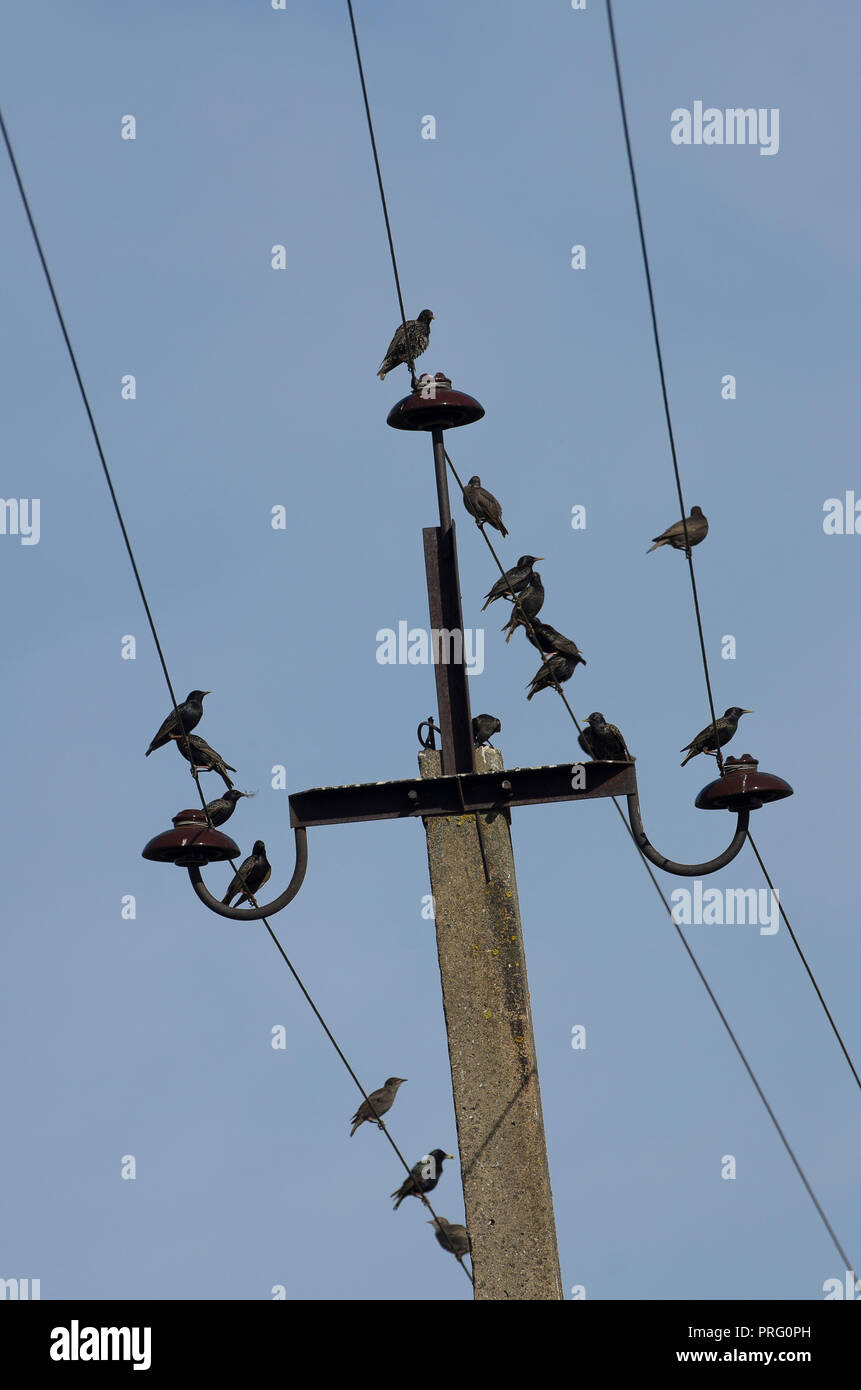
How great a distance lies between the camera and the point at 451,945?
9852 mm

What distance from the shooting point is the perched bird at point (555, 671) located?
11.8m

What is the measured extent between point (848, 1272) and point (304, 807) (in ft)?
10.9

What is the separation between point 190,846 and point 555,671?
239 centimetres

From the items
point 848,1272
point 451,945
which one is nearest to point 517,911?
point 451,945

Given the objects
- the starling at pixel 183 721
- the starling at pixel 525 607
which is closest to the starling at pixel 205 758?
the starling at pixel 183 721

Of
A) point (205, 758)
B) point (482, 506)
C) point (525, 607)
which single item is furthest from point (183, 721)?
point (482, 506)

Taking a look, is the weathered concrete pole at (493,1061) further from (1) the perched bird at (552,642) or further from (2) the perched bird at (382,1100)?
(2) the perched bird at (382,1100)

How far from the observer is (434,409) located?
10.9 m

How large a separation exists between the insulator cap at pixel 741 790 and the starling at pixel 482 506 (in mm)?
3592

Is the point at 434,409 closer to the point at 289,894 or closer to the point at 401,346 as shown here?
the point at 289,894

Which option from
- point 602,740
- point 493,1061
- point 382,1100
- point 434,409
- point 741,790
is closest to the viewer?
point 493,1061

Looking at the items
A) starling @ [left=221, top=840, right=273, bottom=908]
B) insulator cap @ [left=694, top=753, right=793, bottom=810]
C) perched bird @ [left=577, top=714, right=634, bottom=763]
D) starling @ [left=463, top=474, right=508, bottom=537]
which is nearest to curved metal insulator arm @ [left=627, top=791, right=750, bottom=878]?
insulator cap @ [left=694, top=753, right=793, bottom=810]

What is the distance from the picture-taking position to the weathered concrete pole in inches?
370

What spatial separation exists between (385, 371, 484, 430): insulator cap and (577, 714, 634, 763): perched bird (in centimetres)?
168
